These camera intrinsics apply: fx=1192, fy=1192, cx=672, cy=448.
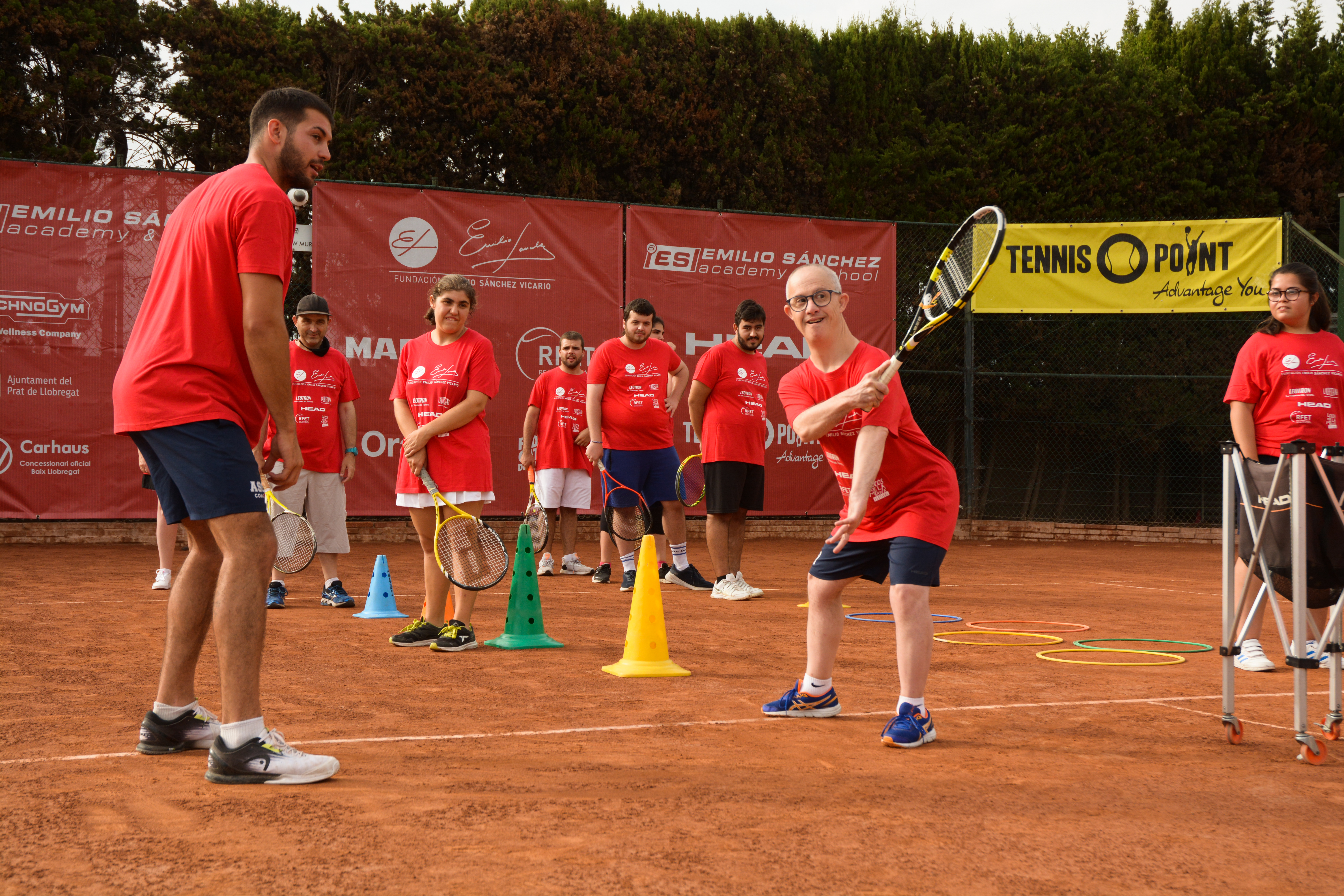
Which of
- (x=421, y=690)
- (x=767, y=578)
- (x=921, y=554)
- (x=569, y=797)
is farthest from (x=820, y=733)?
(x=767, y=578)

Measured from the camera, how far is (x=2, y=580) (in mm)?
8922

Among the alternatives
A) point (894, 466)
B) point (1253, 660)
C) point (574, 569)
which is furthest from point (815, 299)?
point (574, 569)

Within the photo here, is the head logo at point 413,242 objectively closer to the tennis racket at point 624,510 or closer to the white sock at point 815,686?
the tennis racket at point 624,510

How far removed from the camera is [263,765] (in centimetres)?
331

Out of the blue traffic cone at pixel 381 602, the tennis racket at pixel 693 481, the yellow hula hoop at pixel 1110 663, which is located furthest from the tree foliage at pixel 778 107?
the yellow hula hoop at pixel 1110 663

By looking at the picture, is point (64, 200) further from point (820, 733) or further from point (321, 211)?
point (820, 733)

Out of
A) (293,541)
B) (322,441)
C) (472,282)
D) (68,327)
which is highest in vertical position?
(472,282)

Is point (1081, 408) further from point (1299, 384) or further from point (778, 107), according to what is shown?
point (1299, 384)

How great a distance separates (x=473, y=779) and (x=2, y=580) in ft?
23.1

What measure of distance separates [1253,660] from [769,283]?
860 cm

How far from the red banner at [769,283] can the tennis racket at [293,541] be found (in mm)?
6030

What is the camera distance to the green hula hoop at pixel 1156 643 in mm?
6152

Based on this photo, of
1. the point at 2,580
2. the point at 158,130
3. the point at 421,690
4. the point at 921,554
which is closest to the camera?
the point at 921,554
